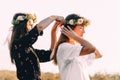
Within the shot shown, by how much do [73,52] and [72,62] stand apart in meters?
0.17

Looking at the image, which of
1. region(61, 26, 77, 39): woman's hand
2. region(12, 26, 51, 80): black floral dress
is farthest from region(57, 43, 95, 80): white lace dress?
region(12, 26, 51, 80): black floral dress

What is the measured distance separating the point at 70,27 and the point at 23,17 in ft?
2.15

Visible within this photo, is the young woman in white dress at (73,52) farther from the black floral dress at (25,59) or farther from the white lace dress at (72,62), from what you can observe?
the black floral dress at (25,59)

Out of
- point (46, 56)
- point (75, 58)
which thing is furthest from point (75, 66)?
point (46, 56)

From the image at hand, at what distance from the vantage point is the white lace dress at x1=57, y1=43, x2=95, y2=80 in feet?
21.9

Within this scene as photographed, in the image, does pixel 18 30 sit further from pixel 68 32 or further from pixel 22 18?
pixel 68 32

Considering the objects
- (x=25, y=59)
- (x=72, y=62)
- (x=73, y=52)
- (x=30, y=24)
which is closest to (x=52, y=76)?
(x=30, y=24)

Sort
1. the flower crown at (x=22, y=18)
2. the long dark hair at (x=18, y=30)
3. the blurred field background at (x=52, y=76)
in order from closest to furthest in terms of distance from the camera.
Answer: the long dark hair at (x=18, y=30), the flower crown at (x=22, y=18), the blurred field background at (x=52, y=76)

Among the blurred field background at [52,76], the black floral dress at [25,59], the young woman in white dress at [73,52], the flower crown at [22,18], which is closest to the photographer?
the young woman in white dress at [73,52]

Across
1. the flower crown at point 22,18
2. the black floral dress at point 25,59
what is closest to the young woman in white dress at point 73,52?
the black floral dress at point 25,59

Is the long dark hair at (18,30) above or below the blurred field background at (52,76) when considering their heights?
above

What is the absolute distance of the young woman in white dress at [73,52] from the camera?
21.7ft

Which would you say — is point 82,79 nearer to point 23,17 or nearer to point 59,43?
point 59,43

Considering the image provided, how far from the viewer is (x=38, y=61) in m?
6.95
